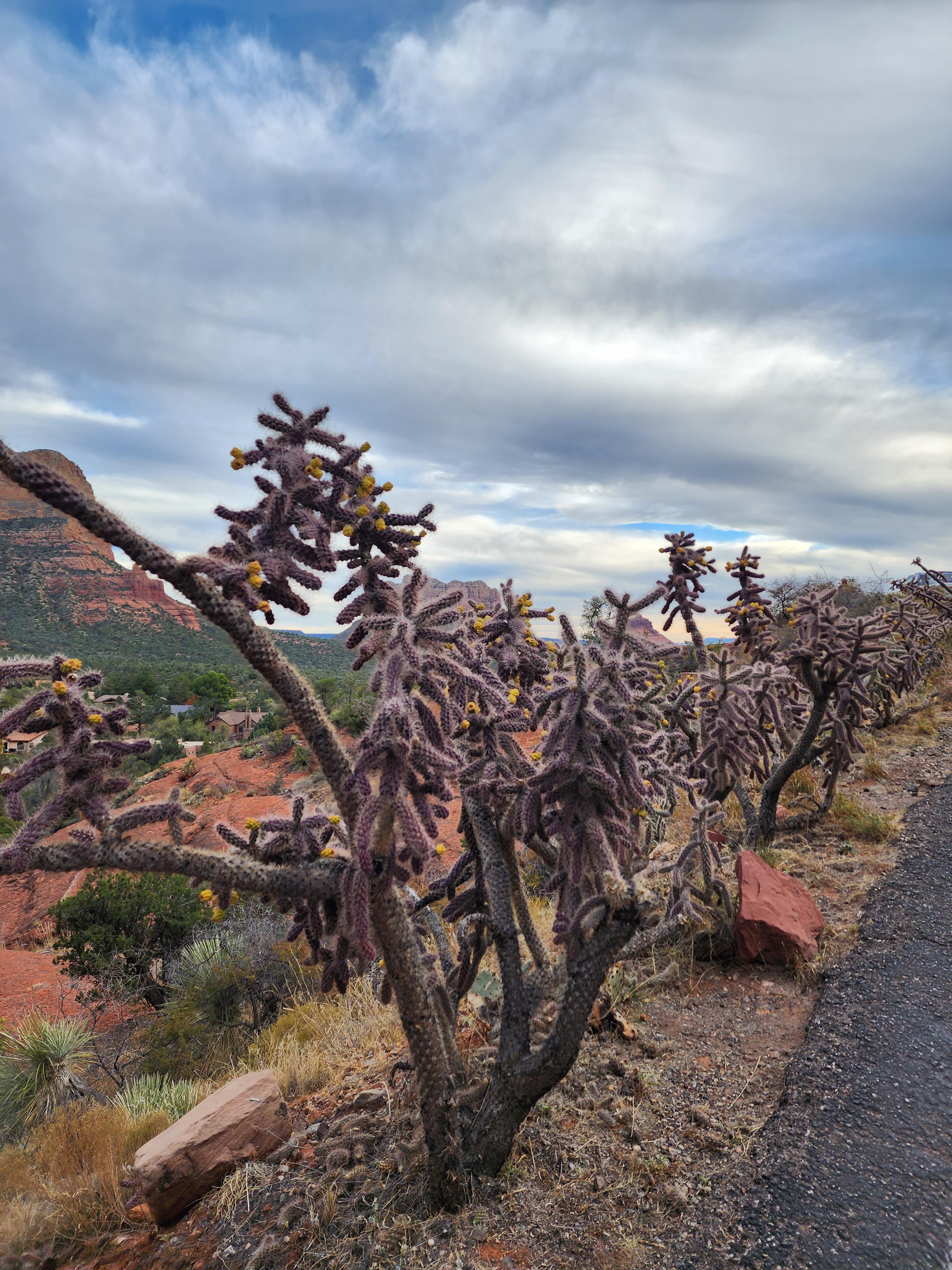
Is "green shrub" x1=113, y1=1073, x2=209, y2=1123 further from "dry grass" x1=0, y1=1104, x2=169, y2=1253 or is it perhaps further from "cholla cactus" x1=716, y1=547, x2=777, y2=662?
"cholla cactus" x1=716, y1=547, x2=777, y2=662

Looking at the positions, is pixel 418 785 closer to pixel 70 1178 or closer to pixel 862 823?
pixel 70 1178

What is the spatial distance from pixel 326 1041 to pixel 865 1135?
4.73 metres

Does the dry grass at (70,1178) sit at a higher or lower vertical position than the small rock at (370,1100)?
lower

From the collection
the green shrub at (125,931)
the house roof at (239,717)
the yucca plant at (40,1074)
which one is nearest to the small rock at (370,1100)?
the yucca plant at (40,1074)

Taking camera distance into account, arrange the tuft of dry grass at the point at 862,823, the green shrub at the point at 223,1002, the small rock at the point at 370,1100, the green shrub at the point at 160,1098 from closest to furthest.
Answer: the small rock at the point at 370,1100, the green shrub at the point at 160,1098, the green shrub at the point at 223,1002, the tuft of dry grass at the point at 862,823

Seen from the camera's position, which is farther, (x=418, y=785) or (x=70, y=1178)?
(x=70, y=1178)

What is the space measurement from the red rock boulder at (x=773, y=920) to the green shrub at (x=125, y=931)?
9441mm

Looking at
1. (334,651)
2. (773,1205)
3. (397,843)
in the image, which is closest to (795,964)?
(773,1205)

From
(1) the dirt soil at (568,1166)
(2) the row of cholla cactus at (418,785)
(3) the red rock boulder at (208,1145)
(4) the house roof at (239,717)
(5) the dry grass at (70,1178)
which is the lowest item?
(4) the house roof at (239,717)

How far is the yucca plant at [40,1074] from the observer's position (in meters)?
7.53

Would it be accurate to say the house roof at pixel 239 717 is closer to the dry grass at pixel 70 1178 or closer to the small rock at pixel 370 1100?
the dry grass at pixel 70 1178

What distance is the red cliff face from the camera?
62.4 meters

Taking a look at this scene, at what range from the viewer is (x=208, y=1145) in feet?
15.0

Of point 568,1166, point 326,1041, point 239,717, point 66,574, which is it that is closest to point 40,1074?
point 326,1041
